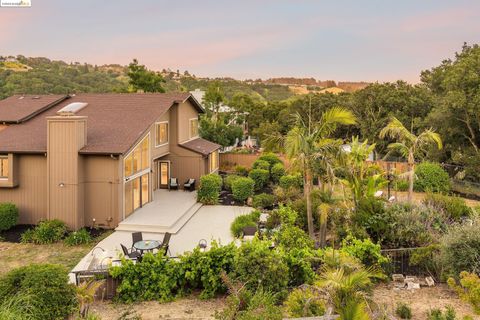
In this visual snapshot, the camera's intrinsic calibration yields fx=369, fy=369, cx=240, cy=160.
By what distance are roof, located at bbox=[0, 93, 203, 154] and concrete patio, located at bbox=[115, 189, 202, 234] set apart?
10.0 feet

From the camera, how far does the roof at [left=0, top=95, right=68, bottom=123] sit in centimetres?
1801

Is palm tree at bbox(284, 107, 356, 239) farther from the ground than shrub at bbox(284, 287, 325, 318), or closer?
farther from the ground

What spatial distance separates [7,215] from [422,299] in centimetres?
1480

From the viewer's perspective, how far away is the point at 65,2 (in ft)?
75.9

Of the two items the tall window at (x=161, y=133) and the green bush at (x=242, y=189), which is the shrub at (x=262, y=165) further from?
the tall window at (x=161, y=133)

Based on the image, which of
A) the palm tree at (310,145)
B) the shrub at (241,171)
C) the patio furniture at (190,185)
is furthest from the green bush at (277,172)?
the palm tree at (310,145)

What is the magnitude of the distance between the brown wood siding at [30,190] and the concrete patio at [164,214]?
3590 millimetres

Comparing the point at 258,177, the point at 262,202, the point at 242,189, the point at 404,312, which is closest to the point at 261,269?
the point at 404,312

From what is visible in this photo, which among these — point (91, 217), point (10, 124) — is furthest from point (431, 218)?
point (10, 124)

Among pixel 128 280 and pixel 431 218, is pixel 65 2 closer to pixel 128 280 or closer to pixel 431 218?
pixel 128 280

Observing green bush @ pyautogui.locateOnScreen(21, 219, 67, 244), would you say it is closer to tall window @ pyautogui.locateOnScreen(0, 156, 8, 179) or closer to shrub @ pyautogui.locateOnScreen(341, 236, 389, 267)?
tall window @ pyautogui.locateOnScreen(0, 156, 8, 179)

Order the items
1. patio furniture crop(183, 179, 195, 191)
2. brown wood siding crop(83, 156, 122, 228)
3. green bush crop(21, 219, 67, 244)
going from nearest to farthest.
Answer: green bush crop(21, 219, 67, 244) < brown wood siding crop(83, 156, 122, 228) < patio furniture crop(183, 179, 195, 191)

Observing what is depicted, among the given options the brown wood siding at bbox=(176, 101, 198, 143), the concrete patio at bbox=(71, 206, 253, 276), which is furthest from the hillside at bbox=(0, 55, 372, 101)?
the concrete patio at bbox=(71, 206, 253, 276)

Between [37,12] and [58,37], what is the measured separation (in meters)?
8.50
